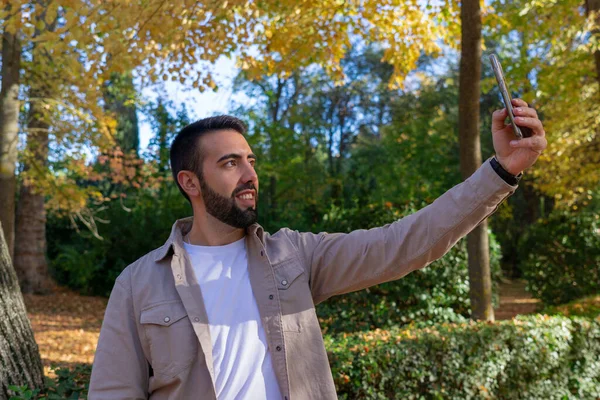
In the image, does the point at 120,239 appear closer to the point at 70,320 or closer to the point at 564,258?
the point at 70,320

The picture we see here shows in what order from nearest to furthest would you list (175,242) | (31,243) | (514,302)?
(175,242)
(31,243)
(514,302)

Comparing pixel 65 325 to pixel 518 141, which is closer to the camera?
pixel 518 141

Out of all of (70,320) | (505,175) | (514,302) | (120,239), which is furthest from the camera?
(514,302)

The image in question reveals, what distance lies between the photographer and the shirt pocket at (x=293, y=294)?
2.29m

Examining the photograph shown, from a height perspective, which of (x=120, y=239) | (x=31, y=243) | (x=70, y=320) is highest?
(x=31, y=243)

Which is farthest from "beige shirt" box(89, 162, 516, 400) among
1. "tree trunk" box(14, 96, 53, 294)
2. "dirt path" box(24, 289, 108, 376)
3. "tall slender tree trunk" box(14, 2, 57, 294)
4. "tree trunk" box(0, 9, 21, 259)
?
"tree trunk" box(14, 96, 53, 294)

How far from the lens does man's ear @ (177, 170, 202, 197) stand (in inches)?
101

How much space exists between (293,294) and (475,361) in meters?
3.52

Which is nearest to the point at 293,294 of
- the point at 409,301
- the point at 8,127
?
the point at 409,301

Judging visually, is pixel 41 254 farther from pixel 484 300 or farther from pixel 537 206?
pixel 537 206

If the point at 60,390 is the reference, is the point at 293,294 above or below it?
above

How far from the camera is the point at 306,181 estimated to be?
19.2 metres

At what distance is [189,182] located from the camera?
257cm

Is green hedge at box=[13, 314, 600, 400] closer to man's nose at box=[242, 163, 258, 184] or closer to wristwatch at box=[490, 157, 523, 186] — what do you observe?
man's nose at box=[242, 163, 258, 184]
